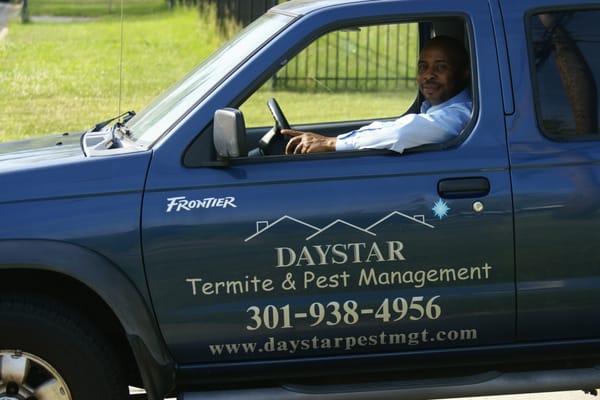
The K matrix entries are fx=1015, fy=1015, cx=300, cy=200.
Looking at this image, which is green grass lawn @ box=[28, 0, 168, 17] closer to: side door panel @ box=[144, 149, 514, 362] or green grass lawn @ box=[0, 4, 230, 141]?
green grass lawn @ box=[0, 4, 230, 141]

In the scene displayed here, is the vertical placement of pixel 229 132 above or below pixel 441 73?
below

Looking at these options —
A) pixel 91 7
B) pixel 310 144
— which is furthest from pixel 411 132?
pixel 91 7

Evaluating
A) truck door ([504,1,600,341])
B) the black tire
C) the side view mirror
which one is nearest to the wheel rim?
the black tire

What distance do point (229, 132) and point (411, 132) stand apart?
2.54 ft

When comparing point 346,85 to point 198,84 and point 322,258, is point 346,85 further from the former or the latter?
point 322,258

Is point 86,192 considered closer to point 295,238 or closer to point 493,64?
point 295,238

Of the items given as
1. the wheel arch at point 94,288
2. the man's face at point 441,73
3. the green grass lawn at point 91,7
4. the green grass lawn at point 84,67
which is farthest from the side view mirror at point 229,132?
the green grass lawn at point 91,7

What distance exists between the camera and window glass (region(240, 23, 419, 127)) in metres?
12.8

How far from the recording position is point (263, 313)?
3.96m

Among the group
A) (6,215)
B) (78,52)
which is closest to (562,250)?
(6,215)

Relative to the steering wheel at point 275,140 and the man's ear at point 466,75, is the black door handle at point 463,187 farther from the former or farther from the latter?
the steering wheel at point 275,140

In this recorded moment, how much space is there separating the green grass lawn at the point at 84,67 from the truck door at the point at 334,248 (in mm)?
8390

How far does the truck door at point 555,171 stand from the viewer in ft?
13.2

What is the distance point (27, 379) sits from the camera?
3.97 metres
